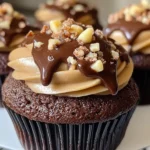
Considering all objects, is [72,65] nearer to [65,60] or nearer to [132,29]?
[65,60]

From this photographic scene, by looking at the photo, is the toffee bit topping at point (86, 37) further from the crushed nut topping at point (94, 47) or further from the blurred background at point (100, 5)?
the blurred background at point (100, 5)

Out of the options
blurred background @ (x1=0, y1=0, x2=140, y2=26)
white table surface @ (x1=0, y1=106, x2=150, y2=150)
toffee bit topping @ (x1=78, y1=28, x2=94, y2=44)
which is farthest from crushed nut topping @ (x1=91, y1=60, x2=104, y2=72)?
blurred background @ (x1=0, y1=0, x2=140, y2=26)

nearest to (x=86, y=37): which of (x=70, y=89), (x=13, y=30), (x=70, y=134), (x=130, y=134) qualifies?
(x=70, y=89)

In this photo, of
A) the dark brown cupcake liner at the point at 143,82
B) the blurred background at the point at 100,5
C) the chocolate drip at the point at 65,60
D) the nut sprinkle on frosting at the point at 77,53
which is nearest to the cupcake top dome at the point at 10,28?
the nut sprinkle on frosting at the point at 77,53

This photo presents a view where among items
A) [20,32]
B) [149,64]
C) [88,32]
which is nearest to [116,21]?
[149,64]

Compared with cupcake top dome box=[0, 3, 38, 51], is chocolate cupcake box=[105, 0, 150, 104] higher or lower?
lower

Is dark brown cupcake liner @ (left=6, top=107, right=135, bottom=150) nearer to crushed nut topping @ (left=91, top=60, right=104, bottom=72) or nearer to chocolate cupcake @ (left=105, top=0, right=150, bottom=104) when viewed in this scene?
crushed nut topping @ (left=91, top=60, right=104, bottom=72)
